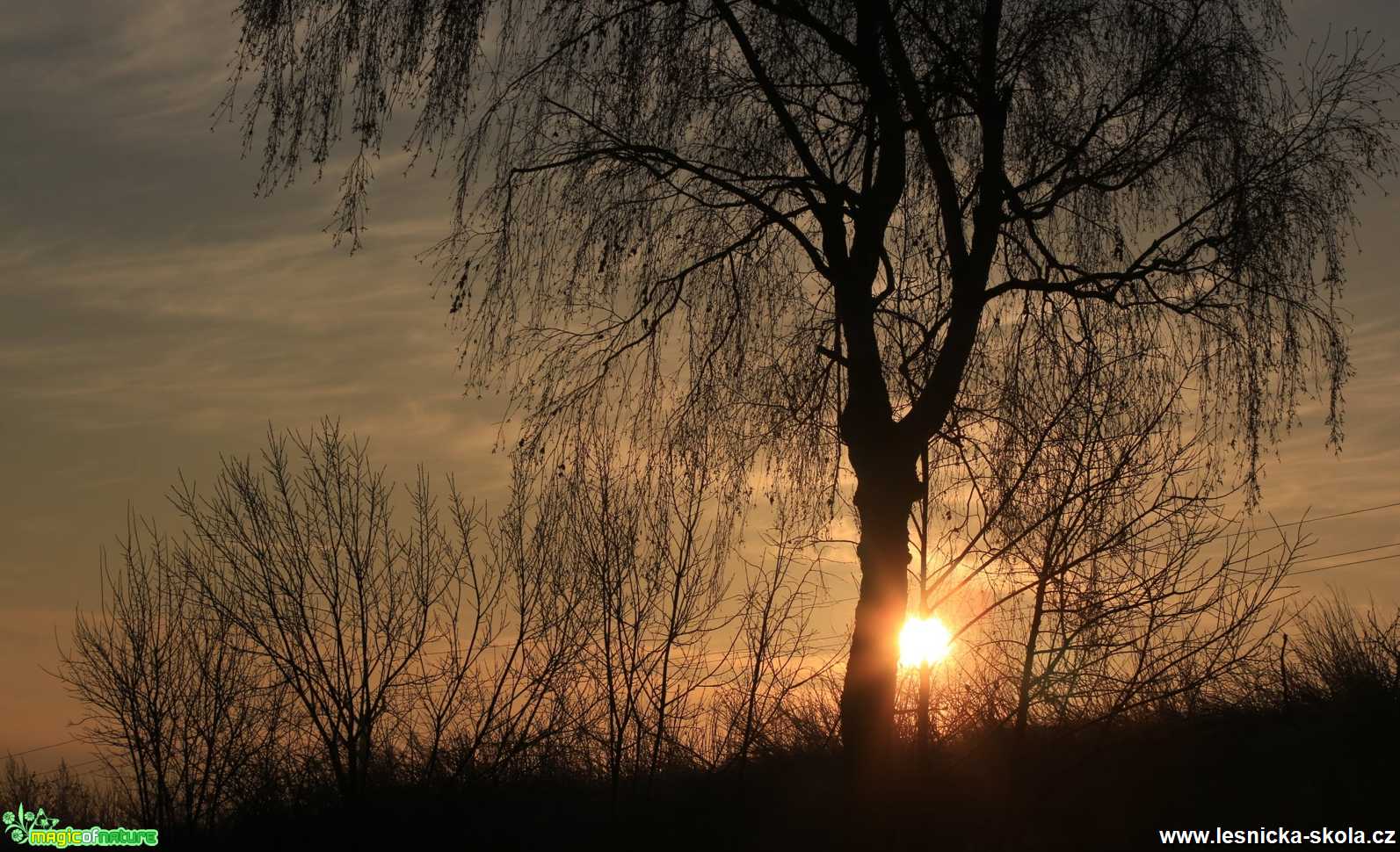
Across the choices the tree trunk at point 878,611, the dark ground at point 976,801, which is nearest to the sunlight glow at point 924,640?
the dark ground at point 976,801

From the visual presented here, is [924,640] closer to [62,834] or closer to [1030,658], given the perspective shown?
[1030,658]

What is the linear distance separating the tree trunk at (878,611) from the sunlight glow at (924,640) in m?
1.02

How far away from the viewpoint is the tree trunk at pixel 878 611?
587 centimetres

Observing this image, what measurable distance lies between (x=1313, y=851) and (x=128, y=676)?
8995 millimetres

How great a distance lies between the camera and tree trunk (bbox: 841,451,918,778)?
19.3 feet

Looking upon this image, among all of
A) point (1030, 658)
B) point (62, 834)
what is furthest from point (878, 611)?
point (62, 834)

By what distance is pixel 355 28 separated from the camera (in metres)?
6.11

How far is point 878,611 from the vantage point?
6012 millimetres

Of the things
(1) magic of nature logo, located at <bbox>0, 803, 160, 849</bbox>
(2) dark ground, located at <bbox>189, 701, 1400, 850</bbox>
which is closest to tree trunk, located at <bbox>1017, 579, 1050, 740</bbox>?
(2) dark ground, located at <bbox>189, 701, 1400, 850</bbox>

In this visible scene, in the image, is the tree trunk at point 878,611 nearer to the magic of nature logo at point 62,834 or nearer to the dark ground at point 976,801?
the dark ground at point 976,801

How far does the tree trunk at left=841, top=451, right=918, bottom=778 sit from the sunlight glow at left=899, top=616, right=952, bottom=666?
1.02 m

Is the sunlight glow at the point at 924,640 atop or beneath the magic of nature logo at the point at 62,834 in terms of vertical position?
atop

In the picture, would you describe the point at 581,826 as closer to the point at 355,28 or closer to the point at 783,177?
the point at 783,177

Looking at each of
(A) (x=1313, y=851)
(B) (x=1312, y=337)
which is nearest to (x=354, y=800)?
(A) (x=1313, y=851)
